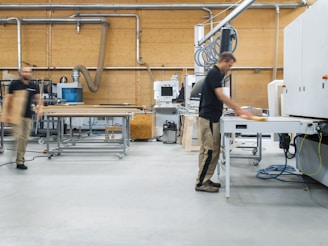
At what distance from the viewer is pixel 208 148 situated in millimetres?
3281

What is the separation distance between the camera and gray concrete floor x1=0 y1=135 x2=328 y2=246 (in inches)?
87.0

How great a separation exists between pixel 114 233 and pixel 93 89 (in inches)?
325

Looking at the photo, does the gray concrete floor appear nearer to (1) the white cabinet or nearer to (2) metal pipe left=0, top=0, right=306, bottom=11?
(1) the white cabinet

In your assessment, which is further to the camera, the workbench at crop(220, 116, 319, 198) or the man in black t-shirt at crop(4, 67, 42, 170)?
the man in black t-shirt at crop(4, 67, 42, 170)

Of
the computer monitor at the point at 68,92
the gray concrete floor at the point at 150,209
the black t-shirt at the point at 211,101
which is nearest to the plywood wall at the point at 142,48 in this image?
the computer monitor at the point at 68,92

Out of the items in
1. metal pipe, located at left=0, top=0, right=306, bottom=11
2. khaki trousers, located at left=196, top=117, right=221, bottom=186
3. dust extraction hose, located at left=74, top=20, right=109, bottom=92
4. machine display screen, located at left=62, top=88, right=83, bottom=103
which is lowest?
khaki trousers, located at left=196, top=117, right=221, bottom=186

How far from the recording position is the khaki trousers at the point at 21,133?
14.8ft

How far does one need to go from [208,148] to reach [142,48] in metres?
7.80

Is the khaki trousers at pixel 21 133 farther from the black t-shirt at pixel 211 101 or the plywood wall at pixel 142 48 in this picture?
the plywood wall at pixel 142 48

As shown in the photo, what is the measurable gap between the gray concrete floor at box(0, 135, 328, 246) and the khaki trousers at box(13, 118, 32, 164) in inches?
10.2

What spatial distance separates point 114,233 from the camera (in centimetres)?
228

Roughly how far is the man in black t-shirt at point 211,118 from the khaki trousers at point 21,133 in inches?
103

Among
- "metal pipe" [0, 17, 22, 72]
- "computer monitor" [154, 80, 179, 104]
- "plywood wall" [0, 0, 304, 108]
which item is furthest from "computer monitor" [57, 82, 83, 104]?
"computer monitor" [154, 80, 179, 104]

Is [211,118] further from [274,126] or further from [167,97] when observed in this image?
[167,97]
